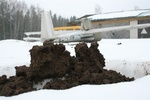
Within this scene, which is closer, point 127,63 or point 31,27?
point 127,63

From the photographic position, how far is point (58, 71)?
5793 mm

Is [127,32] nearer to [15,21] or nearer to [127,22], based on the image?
[127,22]

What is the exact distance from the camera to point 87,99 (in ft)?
13.2

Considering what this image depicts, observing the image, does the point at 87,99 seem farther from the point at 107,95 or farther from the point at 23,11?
the point at 23,11

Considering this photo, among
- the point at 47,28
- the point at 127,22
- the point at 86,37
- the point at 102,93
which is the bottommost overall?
the point at 102,93

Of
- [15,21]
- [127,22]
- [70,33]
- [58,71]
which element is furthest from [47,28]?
[15,21]

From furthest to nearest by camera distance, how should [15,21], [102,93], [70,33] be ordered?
[15,21] → [70,33] → [102,93]

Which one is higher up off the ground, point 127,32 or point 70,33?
point 70,33

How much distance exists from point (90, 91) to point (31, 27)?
219ft

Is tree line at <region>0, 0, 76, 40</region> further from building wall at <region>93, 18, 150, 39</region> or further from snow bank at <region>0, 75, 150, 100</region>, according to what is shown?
snow bank at <region>0, 75, 150, 100</region>

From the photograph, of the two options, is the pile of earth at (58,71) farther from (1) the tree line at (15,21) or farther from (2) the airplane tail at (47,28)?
(1) the tree line at (15,21)

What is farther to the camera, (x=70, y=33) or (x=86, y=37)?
(x=86, y=37)

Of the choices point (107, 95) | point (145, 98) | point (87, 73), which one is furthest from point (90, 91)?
point (87, 73)

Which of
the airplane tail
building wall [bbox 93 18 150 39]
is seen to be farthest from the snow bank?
building wall [bbox 93 18 150 39]
